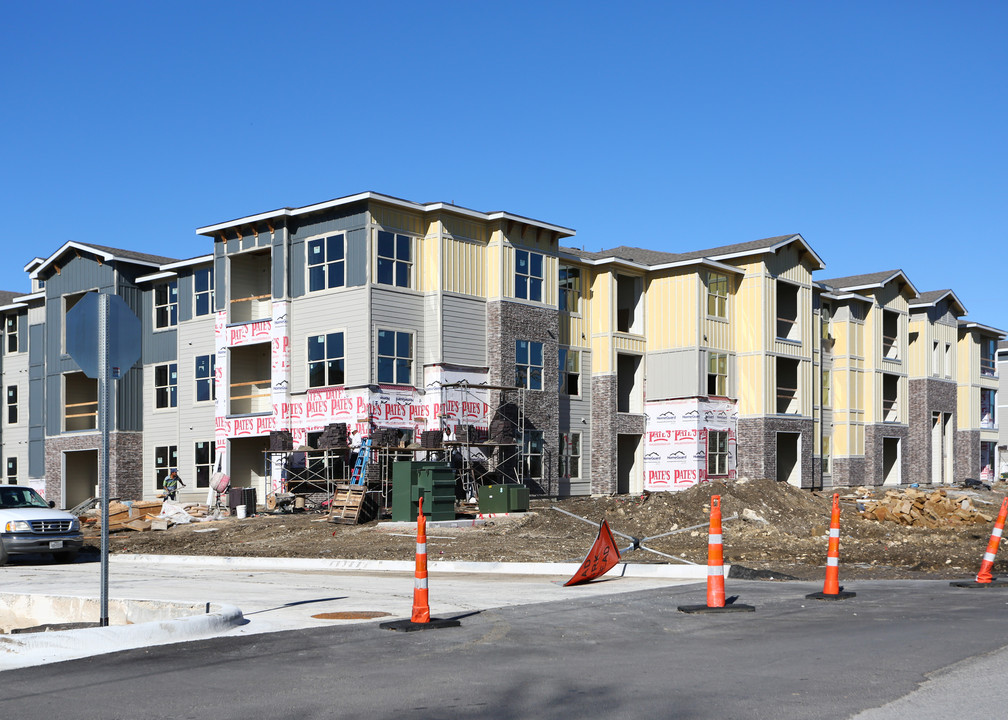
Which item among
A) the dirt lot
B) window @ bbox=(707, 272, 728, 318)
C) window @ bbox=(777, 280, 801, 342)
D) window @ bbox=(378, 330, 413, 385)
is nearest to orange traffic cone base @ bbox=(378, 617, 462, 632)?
the dirt lot

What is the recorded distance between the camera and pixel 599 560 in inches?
586

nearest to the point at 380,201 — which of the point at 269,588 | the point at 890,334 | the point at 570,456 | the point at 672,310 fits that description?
the point at 570,456

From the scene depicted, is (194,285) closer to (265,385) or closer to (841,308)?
(265,385)

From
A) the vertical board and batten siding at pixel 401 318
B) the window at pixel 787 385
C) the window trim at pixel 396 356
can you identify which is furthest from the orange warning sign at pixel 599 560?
the window at pixel 787 385

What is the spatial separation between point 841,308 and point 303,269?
2893 centimetres

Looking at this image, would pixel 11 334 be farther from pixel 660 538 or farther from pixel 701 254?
pixel 660 538

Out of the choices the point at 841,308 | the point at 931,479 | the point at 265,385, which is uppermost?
the point at 841,308

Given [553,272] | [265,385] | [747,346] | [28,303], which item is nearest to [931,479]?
[747,346]

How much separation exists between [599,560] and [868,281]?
147 ft

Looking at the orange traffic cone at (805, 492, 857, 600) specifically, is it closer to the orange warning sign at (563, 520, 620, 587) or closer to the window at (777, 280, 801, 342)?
the orange warning sign at (563, 520, 620, 587)

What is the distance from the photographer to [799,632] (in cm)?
976

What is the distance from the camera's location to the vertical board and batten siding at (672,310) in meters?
46.0

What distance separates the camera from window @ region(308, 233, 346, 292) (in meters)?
37.2

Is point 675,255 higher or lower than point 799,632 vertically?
higher
